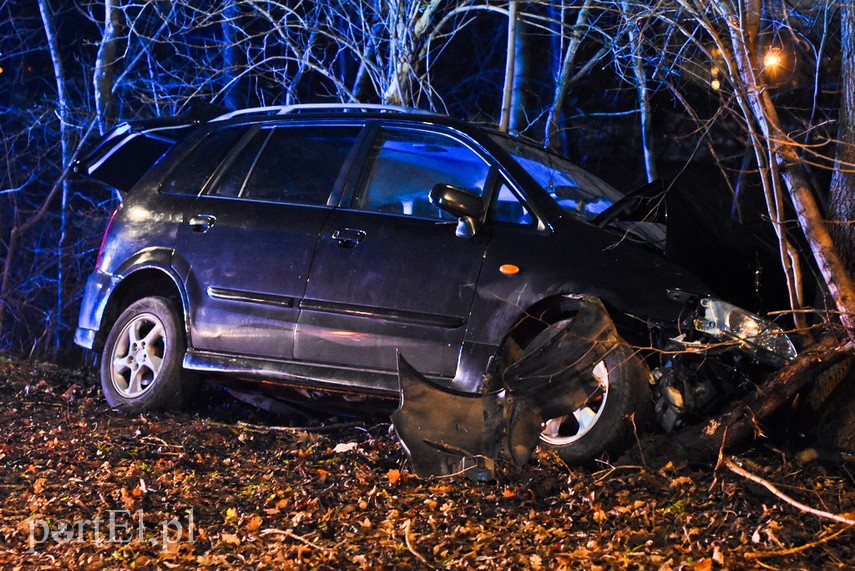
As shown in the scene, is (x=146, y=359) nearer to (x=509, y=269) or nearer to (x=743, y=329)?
(x=509, y=269)

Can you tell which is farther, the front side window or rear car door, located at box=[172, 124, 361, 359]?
rear car door, located at box=[172, 124, 361, 359]

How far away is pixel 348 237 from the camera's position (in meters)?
5.70

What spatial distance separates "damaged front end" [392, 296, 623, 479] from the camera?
472 cm

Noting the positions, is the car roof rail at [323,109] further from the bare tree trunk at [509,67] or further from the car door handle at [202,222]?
the bare tree trunk at [509,67]

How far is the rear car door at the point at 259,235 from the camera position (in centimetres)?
586

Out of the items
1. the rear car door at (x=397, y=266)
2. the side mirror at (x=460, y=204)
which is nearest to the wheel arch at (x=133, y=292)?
the rear car door at (x=397, y=266)

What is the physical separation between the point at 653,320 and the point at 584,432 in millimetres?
680

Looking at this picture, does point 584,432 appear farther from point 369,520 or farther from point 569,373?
point 369,520

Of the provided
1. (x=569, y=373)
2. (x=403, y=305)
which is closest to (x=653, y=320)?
(x=569, y=373)

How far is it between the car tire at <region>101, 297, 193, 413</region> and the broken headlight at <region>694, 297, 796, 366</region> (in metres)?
3.40

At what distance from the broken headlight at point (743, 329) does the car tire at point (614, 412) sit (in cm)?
39

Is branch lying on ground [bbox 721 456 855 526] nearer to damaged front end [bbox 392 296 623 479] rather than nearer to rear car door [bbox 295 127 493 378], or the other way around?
damaged front end [bbox 392 296 623 479]

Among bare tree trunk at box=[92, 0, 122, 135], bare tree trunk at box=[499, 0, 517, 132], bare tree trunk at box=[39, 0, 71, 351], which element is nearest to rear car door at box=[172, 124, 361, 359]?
bare tree trunk at box=[499, 0, 517, 132]

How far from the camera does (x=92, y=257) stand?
44.7 feet
